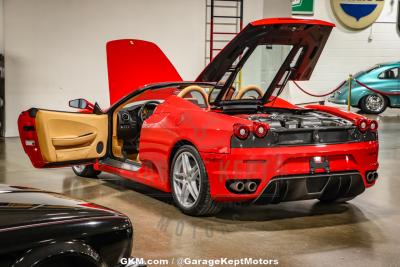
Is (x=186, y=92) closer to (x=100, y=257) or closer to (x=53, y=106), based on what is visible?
(x=100, y=257)

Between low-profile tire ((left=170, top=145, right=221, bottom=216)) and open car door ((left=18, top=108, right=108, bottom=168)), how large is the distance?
1.17 meters

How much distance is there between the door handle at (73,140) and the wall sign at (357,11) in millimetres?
12918

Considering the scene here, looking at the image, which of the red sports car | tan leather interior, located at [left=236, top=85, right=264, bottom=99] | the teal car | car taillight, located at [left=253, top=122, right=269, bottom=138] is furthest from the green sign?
car taillight, located at [left=253, top=122, right=269, bottom=138]

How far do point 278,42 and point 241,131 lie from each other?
3.82 feet

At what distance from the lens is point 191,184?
5148 mm

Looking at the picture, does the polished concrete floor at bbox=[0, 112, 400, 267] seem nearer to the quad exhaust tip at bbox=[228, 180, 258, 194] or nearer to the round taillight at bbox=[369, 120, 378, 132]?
the quad exhaust tip at bbox=[228, 180, 258, 194]

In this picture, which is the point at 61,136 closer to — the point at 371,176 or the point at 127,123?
the point at 127,123

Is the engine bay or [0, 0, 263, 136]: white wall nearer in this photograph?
the engine bay

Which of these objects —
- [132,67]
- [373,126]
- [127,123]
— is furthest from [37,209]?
[132,67]

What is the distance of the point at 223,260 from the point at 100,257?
1.58 meters

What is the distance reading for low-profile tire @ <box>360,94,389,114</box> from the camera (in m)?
16.2

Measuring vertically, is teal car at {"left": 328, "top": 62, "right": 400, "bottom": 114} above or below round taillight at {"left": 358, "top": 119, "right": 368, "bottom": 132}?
below

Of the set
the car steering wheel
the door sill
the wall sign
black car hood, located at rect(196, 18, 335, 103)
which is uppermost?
the wall sign

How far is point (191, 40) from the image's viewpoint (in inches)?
480
